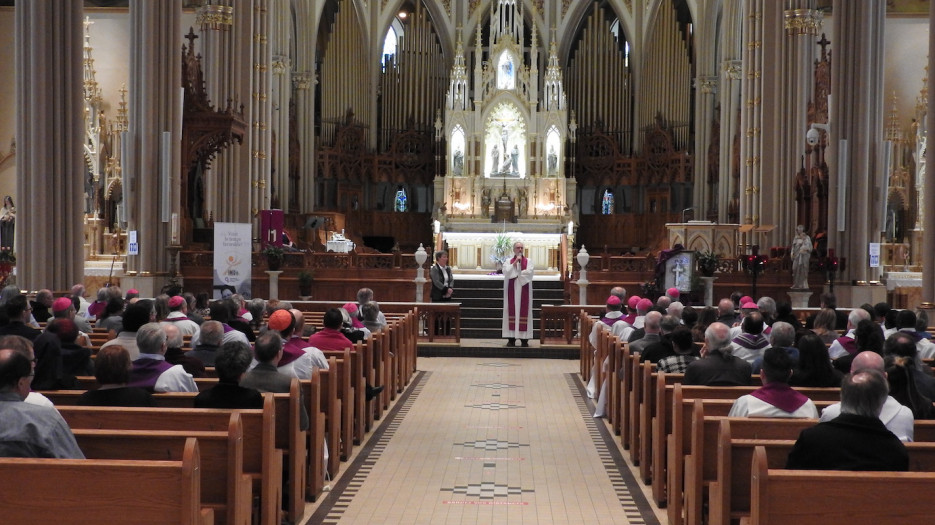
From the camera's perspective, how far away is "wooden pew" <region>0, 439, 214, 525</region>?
11.7ft

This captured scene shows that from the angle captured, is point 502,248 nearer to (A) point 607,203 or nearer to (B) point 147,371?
(A) point 607,203

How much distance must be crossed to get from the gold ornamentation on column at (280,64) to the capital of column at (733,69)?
1137 centimetres

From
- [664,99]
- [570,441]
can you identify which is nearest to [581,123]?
[664,99]

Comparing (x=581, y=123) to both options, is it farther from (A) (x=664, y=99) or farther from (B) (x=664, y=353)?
(B) (x=664, y=353)

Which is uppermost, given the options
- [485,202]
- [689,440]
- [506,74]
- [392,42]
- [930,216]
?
[392,42]

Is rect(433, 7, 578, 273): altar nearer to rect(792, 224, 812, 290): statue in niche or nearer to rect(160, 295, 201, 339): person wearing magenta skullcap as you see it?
rect(792, 224, 812, 290): statue in niche

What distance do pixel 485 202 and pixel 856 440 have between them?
86.5 feet

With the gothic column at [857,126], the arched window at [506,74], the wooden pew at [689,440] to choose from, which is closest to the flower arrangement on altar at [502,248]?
the arched window at [506,74]

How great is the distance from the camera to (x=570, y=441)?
906 centimetres

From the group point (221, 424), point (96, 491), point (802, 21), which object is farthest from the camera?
point (802, 21)

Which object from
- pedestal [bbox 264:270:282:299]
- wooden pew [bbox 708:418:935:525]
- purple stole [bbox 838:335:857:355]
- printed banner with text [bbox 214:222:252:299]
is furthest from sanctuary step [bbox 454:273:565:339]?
wooden pew [bbox 708:418:935:525]

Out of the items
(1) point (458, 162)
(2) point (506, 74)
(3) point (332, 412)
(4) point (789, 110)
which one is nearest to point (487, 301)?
(4) point (789, 110)

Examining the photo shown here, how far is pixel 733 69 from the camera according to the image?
1081 inches

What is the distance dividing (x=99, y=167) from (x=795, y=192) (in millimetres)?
14436
